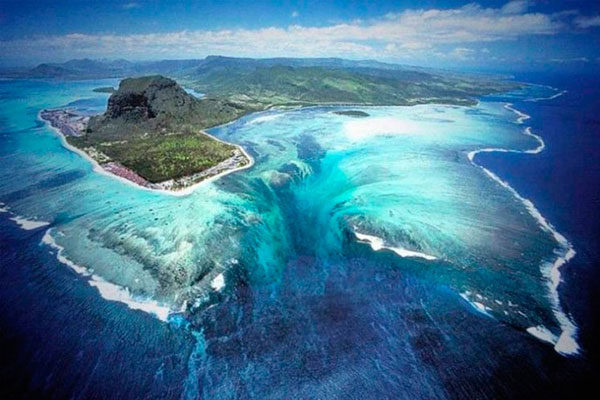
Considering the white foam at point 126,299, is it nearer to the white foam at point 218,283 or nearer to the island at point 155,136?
the white foam at point 218,283

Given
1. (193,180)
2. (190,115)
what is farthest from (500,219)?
(190,115)

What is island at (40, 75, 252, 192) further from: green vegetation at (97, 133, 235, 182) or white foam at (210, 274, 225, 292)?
white foam at (210, 274, 225, 292)

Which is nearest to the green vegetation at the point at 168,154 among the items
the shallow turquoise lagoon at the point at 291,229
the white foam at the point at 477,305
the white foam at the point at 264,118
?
the shallow turquoise lagoon at the point at 291,229

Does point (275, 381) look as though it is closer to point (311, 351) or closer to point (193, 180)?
point (311, 351)

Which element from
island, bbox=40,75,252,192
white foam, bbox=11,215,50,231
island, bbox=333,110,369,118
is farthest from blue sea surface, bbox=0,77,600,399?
island, bbox=333,110,369,118

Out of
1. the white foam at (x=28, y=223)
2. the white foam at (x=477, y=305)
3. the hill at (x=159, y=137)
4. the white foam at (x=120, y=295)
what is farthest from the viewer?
the hill at (x=159, y=137)

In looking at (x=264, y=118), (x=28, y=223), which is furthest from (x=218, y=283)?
(x=264, y=118)

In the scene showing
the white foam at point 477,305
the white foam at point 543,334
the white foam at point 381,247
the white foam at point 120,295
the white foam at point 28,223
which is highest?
the white foam at point 381,247
